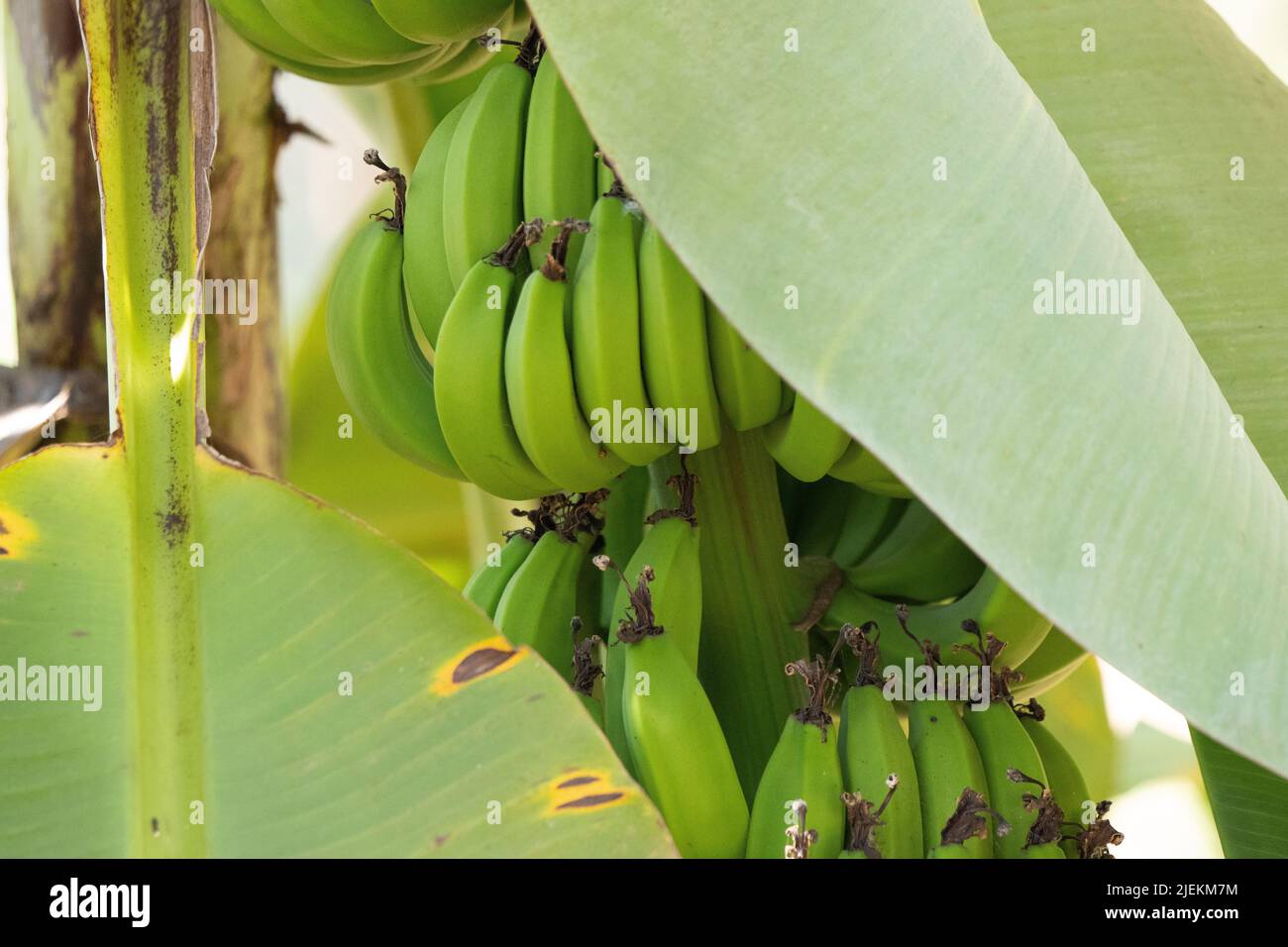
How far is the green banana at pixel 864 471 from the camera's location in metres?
0.64

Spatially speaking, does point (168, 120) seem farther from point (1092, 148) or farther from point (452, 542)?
point (452, 542)

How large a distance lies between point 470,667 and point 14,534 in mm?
206

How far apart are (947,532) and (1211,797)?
0.74 feet

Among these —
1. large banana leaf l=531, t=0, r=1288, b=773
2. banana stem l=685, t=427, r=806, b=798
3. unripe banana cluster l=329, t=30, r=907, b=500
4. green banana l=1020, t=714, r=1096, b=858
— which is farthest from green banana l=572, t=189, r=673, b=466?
green banana l=1020, t=714, r=1096, b=858

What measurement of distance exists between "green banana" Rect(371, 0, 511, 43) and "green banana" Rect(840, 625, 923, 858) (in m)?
0.43

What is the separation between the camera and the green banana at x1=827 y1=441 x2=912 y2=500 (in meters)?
0.64

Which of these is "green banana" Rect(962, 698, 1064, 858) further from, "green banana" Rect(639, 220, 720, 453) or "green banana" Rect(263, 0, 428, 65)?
"green banana" Rect(263, 0, 428, 65)

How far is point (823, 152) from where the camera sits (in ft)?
1.26

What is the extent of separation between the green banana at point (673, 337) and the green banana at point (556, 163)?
0.06m

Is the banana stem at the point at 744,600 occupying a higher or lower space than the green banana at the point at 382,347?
lower

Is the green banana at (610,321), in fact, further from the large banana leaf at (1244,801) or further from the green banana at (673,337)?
the large banana leaf at (1244,801)

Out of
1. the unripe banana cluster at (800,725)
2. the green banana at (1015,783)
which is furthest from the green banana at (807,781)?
the green banana at (1015,783)
